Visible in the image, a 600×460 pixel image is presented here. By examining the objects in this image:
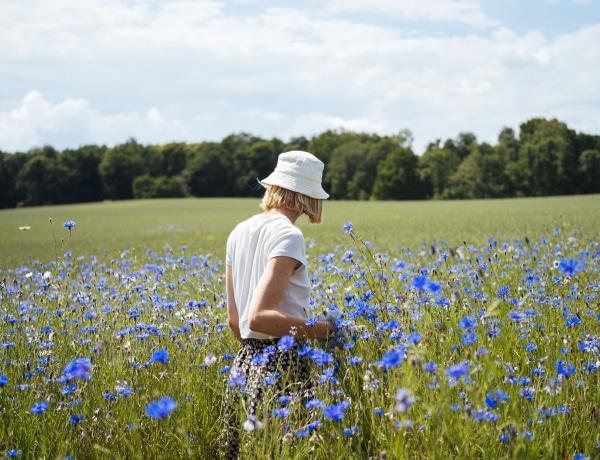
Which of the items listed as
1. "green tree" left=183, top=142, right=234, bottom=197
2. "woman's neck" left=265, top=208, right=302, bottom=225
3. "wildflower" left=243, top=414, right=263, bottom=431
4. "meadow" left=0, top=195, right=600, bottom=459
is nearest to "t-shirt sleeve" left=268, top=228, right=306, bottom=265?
"woman's neck" left=265, top=208, right=302, bottom=225

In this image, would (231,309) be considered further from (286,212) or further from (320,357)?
(320,357)

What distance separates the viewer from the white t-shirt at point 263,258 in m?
2.78

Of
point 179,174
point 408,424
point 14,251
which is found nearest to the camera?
point 408,424

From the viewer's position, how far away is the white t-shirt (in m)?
2.78

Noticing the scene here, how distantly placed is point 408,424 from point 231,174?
66510mm

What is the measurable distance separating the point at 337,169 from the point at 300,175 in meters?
72.3

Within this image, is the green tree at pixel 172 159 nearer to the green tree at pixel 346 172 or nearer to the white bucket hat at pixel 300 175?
the green tree at pixel 346 172

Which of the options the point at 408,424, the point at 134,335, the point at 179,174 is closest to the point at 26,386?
→ the point at 134,335

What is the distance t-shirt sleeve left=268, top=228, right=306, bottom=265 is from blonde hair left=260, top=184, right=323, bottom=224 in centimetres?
32

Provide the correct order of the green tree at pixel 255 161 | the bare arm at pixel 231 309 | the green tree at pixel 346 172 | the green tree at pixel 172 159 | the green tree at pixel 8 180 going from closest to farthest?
the bare arm at pixel 231 309 < the green tree at pixel 8 180 < the green tree at pixel 255 161 < the green tree at pixel 172 159 < the green tree at pixel 346 172

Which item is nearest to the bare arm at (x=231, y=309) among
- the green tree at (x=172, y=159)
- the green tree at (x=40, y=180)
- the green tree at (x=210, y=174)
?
the green tree at (x=40, y=180)

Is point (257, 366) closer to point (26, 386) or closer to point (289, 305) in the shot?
point (289, 305)

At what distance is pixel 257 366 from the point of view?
2.95 m

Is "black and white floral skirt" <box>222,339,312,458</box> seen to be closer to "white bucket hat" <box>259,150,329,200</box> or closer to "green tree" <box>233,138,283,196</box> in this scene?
"white bucket hat" <box>259,150,329,200</box>
